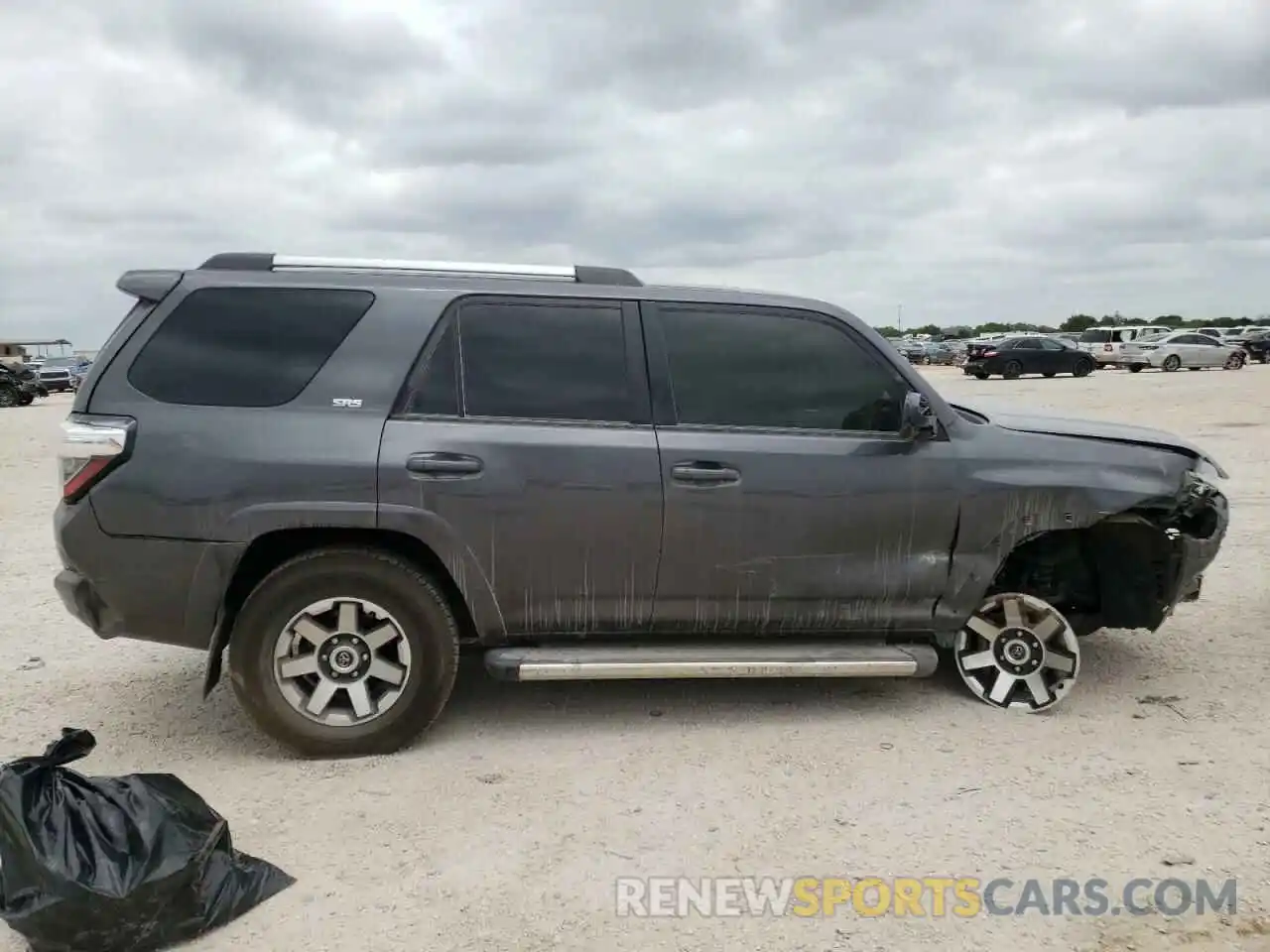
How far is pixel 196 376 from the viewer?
4070 mm

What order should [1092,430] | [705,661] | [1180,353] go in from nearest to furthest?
[705,661] < [1092,430] < [1180,353]

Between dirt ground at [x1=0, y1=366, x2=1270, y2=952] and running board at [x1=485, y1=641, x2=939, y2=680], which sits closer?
dirt ground at [x1=0, y1=366, x2=1270, y2=952]

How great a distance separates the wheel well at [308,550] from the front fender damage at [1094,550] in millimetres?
2176

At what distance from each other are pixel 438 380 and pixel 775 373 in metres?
1.43

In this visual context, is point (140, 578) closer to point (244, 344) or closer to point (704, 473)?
point (244, 344)

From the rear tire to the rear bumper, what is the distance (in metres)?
0.18

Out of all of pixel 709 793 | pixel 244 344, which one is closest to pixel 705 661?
pixel 709 793

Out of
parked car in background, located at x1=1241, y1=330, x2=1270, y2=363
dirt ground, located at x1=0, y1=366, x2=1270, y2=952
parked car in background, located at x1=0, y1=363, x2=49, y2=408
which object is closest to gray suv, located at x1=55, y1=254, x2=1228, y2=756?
dirt ground, located at x1=0, y1=366, x2=1270, y2=952

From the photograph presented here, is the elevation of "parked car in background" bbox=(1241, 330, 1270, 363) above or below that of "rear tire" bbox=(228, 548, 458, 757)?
above

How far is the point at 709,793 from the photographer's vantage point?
3.76m

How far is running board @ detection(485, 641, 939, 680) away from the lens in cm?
407

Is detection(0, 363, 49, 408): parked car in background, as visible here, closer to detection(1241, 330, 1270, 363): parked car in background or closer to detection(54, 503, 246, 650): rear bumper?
detection(54, 503, 246, 650): rear bumper

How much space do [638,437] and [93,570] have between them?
2.19 metres

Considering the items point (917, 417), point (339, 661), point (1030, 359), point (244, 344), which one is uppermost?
point (244, 344)
